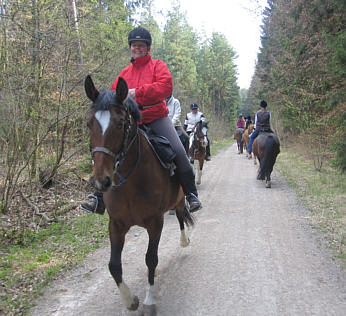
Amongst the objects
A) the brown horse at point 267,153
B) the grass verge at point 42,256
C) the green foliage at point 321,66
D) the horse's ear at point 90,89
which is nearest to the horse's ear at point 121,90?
the horse's ear at point 90,89

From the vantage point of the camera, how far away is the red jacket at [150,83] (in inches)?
142

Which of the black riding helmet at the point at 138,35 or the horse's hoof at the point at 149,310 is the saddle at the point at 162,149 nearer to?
the black riding helmet at the point at 138,35

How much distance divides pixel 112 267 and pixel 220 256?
2.13 metres

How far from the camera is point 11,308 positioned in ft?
11.7

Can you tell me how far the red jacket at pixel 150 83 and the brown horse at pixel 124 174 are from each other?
338 mm

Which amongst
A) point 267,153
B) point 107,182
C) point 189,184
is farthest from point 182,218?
point 267,153

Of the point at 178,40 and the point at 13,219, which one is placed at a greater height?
the point at 178,40

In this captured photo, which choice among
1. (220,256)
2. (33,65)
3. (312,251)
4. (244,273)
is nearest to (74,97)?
Result: (33,65)

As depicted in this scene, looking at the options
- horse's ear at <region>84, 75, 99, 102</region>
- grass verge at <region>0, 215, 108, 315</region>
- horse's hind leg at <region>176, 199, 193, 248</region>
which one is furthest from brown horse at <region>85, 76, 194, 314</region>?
horse's hind leg at <region>176, 199, 193, 248</region>

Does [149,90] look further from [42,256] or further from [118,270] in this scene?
[42,256]

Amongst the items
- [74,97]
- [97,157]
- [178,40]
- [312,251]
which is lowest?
[312,251]

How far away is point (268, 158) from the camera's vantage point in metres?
10.5

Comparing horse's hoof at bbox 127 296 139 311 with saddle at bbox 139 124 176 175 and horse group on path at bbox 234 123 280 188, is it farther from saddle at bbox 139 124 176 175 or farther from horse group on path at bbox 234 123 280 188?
horse group on path at bbox 234 123 280 188

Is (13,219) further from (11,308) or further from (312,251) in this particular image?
(312,251)
